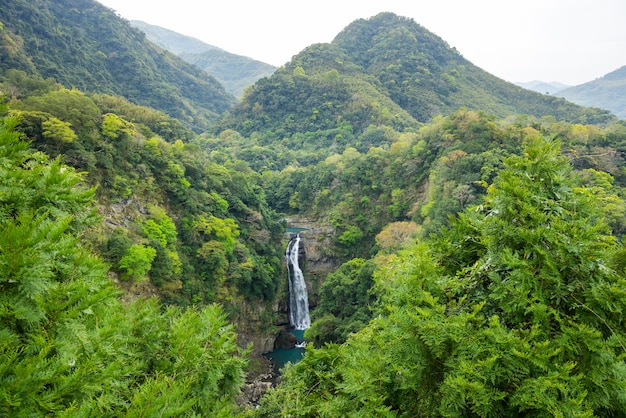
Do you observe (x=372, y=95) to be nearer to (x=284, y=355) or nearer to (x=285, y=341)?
(x=285, y=341)

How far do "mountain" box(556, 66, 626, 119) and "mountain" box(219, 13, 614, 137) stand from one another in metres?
58.1

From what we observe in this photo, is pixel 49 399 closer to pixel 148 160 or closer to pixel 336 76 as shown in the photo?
pixel 148 160

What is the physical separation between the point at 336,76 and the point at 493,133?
115 feet

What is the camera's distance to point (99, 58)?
44.0 meters

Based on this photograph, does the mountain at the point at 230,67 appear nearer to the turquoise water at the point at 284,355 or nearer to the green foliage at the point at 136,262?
the turquoise water at the point at 284,355

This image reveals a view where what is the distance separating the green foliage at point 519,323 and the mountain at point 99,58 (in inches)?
1160

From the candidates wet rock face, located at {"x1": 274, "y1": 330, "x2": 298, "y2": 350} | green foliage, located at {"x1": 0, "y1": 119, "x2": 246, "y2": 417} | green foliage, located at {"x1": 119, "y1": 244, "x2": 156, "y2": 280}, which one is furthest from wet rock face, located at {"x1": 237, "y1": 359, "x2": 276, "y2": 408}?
green foliage, located at {"x1": 0, "y1": 119, "x2": 246, "y2": 417}

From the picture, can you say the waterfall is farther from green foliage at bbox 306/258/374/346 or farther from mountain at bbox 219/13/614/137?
mountain at bbox 219/13/614/137

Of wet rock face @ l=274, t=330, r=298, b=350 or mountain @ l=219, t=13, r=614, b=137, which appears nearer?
wet rock face @ l=274, t=330, r=298, b=350

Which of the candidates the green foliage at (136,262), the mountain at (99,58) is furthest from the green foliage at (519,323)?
the mountain at (99,58)

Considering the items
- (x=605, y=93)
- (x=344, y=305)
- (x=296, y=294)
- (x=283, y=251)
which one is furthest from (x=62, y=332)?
(x=605, y=93)

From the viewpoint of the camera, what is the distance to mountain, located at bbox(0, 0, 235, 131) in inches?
1276

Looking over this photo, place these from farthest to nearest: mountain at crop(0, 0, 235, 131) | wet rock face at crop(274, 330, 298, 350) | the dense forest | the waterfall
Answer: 1. mountain at crop(0, 0, 235, 131)
2. the waterfall
3. wet rock face at crop(274, 330, 298, 350)
4. the dense forest

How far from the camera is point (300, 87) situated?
51.5 metres
